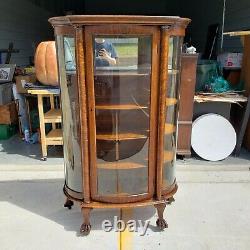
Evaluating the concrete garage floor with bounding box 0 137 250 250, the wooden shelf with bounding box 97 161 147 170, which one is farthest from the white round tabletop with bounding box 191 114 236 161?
the wooden shelf with bounding box 97 161 147 170

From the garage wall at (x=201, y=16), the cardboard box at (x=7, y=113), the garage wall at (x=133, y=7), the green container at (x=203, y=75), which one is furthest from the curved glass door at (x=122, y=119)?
the garage wall at (x=133, y=7)

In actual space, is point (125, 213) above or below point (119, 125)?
below

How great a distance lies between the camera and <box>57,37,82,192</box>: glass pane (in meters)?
2.47

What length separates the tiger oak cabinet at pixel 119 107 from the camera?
7.59 ft

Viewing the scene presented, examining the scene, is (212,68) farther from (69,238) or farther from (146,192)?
(69,238)

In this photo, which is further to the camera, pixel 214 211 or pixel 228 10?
pixel 228 10

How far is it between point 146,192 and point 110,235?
0.48m

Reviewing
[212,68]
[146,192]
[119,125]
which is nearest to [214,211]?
[146,192]

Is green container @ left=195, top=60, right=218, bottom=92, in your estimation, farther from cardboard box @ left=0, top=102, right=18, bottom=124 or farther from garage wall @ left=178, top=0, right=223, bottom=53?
garage wall @ left=178, top=0, right=223, bottom=53

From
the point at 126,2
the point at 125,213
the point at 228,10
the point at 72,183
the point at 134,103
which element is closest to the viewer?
the point at 134,103

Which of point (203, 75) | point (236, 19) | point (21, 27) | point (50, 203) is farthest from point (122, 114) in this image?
point (21, 27)

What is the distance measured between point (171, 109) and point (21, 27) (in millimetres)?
6828

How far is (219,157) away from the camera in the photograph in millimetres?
4270

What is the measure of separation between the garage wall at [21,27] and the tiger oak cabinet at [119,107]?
4.70 m
